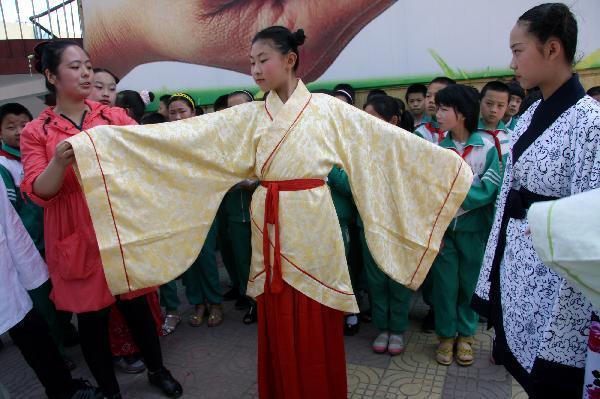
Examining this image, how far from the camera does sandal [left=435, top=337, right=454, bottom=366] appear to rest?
8.99 ft

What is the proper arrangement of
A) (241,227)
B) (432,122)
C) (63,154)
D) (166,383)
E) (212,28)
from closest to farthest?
(63,154)
(166,383)
(241,227)
(432,122)
(212,28)

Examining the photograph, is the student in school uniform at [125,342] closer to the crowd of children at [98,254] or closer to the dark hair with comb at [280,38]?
the crowd of children at [98,254]

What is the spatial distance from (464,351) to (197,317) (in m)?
1.87

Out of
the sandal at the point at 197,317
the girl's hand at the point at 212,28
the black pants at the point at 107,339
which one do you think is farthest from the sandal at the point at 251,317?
the girl's hand at the point at 212,28

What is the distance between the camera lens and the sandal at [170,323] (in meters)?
3.31

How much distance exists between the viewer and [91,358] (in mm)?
2338

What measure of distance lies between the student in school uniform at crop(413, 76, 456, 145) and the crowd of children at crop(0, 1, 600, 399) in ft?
0.04

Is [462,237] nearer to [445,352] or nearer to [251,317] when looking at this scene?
[445,352]

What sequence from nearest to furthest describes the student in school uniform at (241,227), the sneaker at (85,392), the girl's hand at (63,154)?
1. the girl's hand at (63,154)
2. the sneaker at (85,392)
3. the student in school uniform at (241,227)

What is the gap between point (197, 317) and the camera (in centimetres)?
343

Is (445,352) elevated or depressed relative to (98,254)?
depressed

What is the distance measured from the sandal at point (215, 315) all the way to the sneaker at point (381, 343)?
1179mm

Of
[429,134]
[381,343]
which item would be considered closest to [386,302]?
[381,343]

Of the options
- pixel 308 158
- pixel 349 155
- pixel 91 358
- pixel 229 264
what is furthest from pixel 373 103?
pixel 91 358
